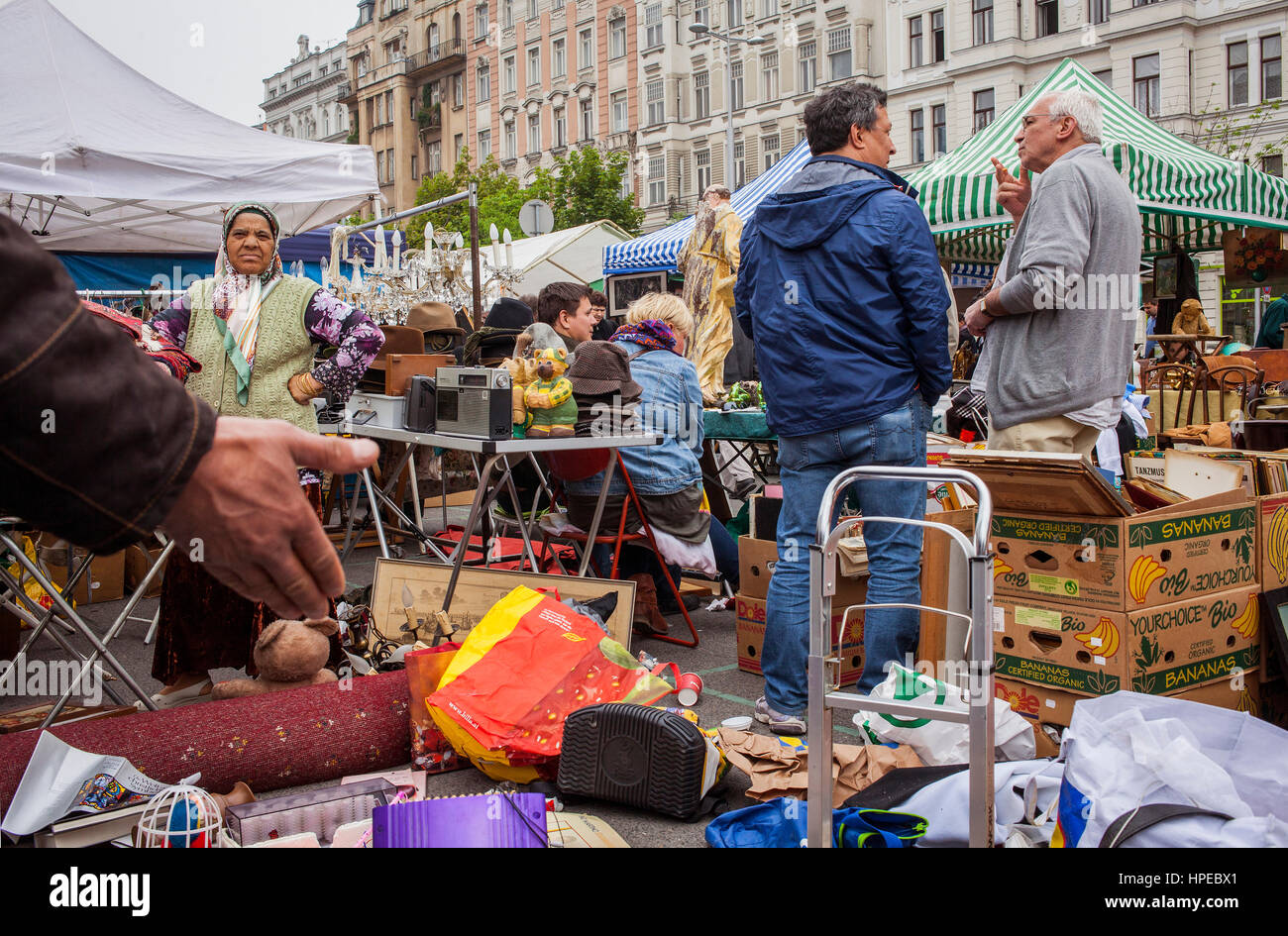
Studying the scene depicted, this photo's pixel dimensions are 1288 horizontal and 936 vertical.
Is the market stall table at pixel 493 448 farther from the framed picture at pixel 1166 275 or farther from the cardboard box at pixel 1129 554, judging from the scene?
the framed picture at pixel 1166 275

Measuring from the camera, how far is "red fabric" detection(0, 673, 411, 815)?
2949mm

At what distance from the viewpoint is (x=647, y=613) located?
200 inches

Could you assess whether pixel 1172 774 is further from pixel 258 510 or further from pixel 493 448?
pixel 493 448

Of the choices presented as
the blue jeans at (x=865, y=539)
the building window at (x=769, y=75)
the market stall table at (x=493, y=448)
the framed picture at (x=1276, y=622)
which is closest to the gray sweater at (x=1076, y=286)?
the blue jeans at (x=865, y=539)

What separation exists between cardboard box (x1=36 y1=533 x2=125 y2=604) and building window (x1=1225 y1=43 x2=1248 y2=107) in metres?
→ 32.3

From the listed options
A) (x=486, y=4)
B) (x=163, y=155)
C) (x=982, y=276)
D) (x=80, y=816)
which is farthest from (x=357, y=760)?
(x=486, y=4)

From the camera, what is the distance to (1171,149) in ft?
29.7

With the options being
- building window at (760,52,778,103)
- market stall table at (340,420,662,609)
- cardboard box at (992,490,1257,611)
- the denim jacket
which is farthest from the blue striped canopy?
building window at (760,52,778,103)

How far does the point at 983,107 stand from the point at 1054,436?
3470 cm

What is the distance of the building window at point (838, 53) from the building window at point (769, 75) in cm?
260

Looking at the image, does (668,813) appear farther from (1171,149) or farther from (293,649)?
(1171,149)

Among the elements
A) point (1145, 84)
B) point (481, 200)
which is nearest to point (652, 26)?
point (481, 200)

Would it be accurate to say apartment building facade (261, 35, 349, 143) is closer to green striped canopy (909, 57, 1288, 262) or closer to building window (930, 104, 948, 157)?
building window (930, 104, 948, 157)

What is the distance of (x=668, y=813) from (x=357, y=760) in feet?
3.57
